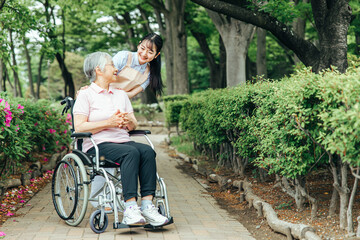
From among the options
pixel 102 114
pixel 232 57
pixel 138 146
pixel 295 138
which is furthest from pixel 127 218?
pixel 232 57

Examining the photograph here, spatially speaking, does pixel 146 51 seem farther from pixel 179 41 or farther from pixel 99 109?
pixel 179 41

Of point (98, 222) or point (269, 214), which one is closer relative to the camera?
point (98, 222)

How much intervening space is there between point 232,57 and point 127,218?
→ 7.41 metres

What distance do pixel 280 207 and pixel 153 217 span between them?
1513 mm

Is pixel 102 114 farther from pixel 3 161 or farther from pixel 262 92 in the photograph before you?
pixel 3 161

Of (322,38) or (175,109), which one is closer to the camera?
(322,38)

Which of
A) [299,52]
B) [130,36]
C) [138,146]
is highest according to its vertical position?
[130,36]

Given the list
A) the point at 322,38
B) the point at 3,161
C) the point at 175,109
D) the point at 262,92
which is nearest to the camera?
the point at 262,92

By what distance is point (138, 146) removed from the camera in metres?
4.33

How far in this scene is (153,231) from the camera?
4.16m

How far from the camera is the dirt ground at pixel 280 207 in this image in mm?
3974

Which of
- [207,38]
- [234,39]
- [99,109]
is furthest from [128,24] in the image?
[99,109]

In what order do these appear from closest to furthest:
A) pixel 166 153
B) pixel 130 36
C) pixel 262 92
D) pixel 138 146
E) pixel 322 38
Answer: pixel 138 146 < pixel 262 92 < pixel 322 38 < pixel 166 153 < pixel 130 36

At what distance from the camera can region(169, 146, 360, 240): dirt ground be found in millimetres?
3974
